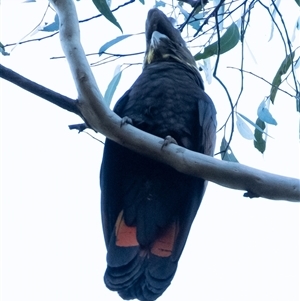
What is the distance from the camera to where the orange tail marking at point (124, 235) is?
1.94 m

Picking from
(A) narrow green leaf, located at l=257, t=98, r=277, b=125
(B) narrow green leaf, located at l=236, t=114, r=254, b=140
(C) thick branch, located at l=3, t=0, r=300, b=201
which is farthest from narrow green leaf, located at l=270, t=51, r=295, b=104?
(C) thick branch, located at l=3, t=0, r=300, b=201

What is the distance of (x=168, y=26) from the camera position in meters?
2.49

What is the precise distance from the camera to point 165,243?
1978 millimetres

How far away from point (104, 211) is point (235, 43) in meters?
0.66

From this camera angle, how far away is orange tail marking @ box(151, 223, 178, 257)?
76.5 inches

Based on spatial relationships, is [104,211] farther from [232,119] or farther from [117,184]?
[232,119]

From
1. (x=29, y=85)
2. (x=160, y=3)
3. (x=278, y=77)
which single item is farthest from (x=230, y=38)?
(x=29, y=85)

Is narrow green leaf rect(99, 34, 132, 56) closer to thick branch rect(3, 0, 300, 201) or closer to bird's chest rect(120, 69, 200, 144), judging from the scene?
bird's chest rect(120, 69, 200, 144)

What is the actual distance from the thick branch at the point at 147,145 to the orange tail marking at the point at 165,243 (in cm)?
40

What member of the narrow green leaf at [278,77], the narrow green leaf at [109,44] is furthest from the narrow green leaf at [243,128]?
the narrow green leaf at [109,44]

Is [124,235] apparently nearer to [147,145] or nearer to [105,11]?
[147,145]

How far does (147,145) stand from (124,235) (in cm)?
43

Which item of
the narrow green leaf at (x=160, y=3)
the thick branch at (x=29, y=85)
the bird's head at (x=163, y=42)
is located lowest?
the thick branch at (x=29, y=85)

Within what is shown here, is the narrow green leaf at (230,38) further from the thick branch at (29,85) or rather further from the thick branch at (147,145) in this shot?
the thick branch at (29,85)
